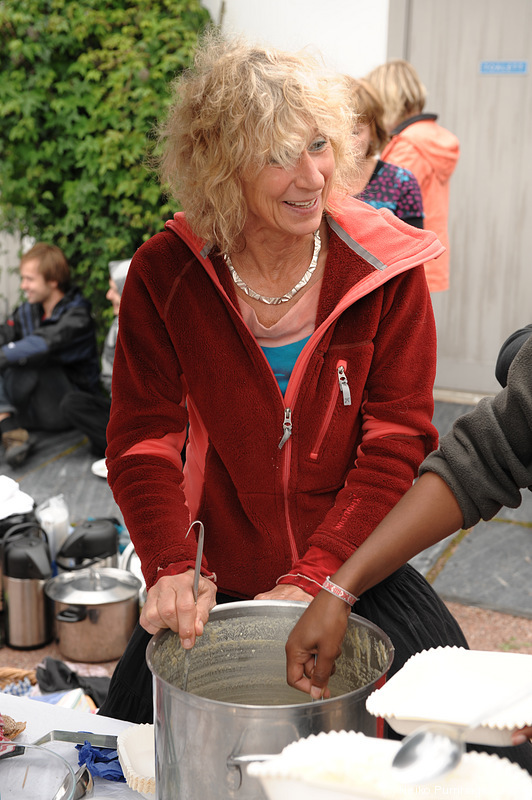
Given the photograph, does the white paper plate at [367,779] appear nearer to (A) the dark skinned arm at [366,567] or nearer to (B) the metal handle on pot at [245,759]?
(B) the metal handle on pot at [245,759]

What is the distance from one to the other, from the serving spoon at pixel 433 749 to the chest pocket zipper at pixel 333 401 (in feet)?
2.87

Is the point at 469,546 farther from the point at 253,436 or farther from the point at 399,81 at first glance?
the point at 253,436

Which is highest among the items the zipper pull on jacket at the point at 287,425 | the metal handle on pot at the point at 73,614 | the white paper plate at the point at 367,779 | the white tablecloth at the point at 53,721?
the white paper plate at the point at 367,779

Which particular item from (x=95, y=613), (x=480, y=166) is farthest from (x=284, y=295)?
(x=480, y=166)

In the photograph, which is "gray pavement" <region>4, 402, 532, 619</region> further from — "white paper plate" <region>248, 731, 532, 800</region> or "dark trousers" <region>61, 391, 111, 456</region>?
"white paper plate" <region>248, 731, 532, 800</region>

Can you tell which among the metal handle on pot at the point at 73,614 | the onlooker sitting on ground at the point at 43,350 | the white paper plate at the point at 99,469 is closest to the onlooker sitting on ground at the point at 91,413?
the white paper plate at the point at 99,469

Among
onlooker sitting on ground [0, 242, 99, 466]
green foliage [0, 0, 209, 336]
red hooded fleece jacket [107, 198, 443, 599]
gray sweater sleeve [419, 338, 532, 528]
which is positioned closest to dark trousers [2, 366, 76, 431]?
onlooker sitting on ground [0, 242, 99, 466]

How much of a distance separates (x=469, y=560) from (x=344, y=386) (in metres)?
2.63

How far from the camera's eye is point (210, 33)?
1.89 m

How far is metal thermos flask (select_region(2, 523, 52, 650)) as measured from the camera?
3393mm

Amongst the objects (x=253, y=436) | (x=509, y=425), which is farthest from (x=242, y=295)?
(x=509, y=425)

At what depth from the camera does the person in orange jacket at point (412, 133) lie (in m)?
4.42

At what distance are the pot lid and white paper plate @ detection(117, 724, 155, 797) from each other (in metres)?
1.87

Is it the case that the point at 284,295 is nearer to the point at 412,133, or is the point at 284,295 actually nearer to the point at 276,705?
the point at 276,705
